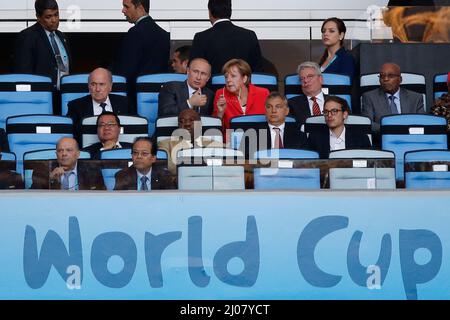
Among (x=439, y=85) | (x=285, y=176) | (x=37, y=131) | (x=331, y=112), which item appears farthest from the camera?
(x=439, y=85)

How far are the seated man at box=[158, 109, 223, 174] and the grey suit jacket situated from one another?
6.31 feet

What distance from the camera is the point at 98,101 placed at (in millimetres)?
A: 10031

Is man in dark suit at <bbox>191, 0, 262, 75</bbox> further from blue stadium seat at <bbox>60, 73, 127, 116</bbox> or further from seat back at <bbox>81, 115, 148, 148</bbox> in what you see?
seat back at <bbox>81, 115, 148, 148</bbox>

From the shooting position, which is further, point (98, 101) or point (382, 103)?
point (382, 103)

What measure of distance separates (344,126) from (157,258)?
94.5 inches

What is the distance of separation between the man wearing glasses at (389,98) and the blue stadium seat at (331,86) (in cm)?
21

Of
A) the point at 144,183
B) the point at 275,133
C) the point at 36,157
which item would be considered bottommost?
the point at 144,183

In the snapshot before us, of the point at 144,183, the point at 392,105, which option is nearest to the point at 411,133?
the point at 392,105

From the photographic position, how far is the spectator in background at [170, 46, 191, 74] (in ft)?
38.5

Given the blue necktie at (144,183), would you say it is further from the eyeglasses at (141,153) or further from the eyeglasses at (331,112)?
the eyeglasses at (331,112)

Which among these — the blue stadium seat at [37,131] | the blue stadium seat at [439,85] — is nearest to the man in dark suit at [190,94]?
the blue stadium seat at [37,131]

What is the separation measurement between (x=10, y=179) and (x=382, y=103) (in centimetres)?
419

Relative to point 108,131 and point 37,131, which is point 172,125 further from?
point 37,131

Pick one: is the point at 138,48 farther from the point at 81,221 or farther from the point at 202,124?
the point at 81,221
